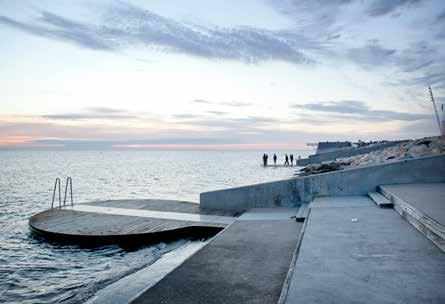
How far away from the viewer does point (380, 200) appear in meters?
8.24

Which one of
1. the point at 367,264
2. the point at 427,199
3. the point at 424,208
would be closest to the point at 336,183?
the point at 427,199

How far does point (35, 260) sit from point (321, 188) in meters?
8.07

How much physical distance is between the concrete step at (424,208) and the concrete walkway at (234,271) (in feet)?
6.83

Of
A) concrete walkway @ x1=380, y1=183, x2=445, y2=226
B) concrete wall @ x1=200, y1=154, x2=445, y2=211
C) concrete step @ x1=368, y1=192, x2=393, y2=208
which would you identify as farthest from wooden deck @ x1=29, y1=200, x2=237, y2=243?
concrete walkway @ x1=380, y1=183, x2=445, y2=226

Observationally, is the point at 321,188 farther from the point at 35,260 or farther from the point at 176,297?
the point at 35,260

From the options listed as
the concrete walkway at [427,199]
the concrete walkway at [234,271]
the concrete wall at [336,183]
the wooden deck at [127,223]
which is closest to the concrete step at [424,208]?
the concrete walkway at [427,199]

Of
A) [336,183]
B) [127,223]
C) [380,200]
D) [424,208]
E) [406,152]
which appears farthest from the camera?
[406,152]

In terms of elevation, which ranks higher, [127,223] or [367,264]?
[367,264]

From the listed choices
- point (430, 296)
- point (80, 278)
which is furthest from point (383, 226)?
point (80, 278)

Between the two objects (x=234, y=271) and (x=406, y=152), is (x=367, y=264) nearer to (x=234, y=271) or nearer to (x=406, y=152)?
(x=234, y=271)

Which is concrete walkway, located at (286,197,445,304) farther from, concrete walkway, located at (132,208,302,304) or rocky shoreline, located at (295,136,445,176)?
rocky shoreline, located at (295,136,445,176)

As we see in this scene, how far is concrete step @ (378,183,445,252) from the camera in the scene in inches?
190

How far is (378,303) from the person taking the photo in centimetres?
319

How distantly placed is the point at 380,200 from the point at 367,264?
450 cm
